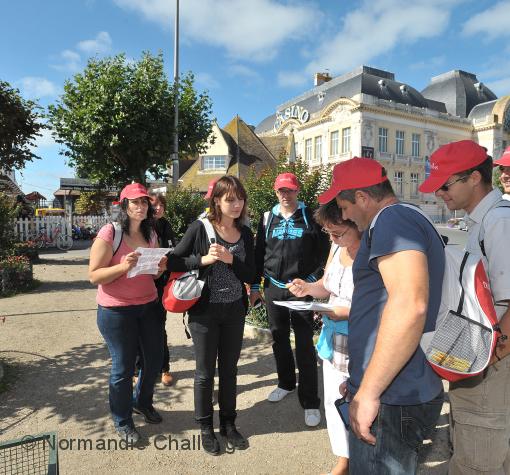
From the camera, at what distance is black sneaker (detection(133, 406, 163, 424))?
3391 mm

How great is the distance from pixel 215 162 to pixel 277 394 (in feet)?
95.0

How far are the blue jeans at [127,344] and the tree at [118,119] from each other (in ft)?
30.6

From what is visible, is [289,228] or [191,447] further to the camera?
[289,228]

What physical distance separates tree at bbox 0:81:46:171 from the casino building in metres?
28.3

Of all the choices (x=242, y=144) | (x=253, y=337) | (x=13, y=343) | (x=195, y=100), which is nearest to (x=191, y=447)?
(x=253, y=337)

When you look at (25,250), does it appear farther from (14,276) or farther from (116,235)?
(116,235)

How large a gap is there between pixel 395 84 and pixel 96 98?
41395 mm

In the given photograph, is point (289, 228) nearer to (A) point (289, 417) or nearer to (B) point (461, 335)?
(A) point (289, 417)

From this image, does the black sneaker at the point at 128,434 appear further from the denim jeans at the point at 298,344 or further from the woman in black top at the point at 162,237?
the denim jeans at the point at 298,344

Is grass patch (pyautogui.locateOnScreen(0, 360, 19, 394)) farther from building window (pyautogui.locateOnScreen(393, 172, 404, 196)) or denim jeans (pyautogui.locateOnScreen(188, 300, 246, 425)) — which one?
building window (pyautogui.locateOnScreen(393, 172, 404, 196))

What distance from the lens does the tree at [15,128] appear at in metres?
9.95

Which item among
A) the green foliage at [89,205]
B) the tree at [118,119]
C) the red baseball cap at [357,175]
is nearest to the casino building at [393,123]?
the green foliage at [89,205]

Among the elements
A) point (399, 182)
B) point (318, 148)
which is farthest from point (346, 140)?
point (399, 182)

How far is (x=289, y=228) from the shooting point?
11.8ft
